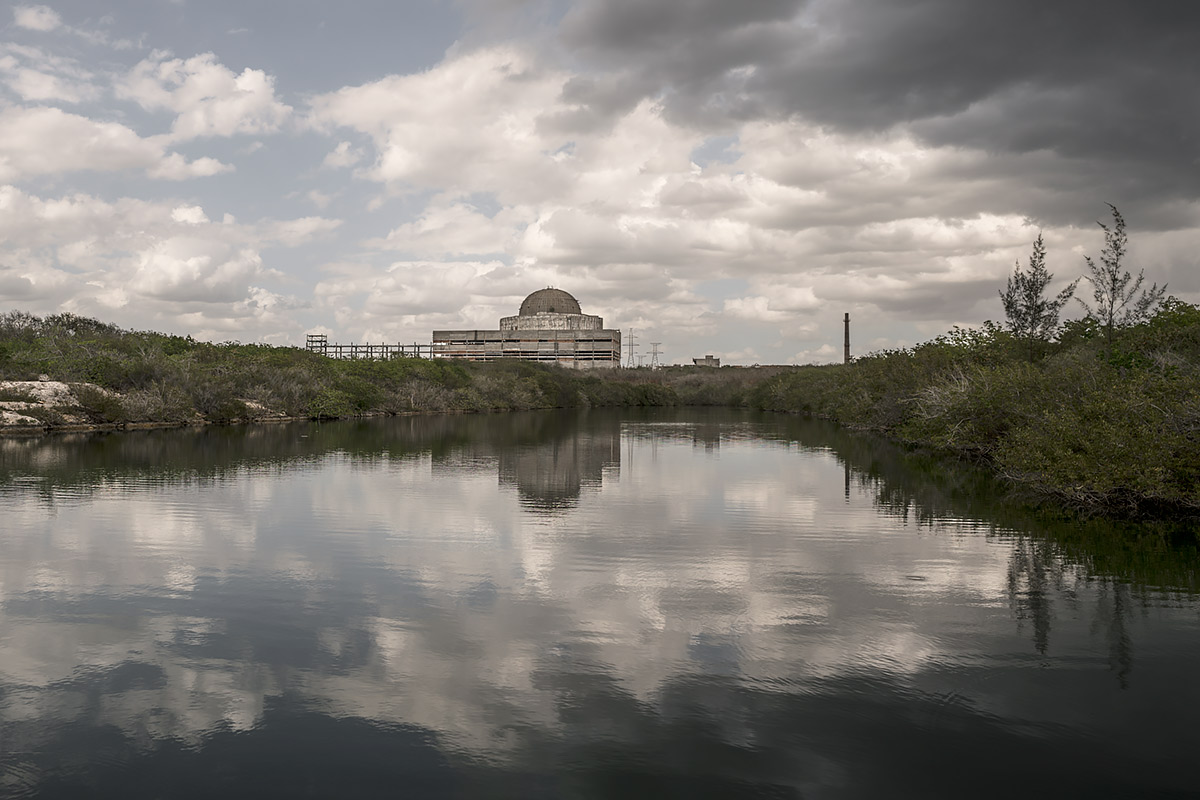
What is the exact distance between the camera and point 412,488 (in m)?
22.8

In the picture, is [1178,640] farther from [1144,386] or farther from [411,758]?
[1144,386]

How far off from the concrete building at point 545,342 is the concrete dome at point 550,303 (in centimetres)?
190

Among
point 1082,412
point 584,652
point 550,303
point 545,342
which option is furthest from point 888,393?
point 550,303

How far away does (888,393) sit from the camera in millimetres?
51062

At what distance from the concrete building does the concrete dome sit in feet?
6.25

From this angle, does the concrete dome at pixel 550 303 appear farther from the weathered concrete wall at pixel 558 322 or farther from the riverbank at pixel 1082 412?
the riverbank at pixel 1082 412

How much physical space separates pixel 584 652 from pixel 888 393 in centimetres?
4579

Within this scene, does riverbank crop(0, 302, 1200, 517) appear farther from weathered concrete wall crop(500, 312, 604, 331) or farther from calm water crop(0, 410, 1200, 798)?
weathered concrete wall crop(500, 312, 604, 331)

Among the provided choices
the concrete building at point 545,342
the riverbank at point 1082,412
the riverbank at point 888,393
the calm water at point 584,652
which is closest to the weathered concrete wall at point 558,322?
the concrete building at point 545,342

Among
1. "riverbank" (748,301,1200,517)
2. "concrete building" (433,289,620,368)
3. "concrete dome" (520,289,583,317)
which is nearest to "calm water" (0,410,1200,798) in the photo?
"riverbank" (748,301,1200,517)

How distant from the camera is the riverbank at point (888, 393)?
18188mm

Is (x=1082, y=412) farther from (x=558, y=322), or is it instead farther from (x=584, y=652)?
(x=558, y=322)

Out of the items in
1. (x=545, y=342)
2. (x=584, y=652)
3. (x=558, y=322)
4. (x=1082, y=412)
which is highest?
(x=558, y=322)

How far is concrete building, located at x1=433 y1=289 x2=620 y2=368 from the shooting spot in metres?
153
